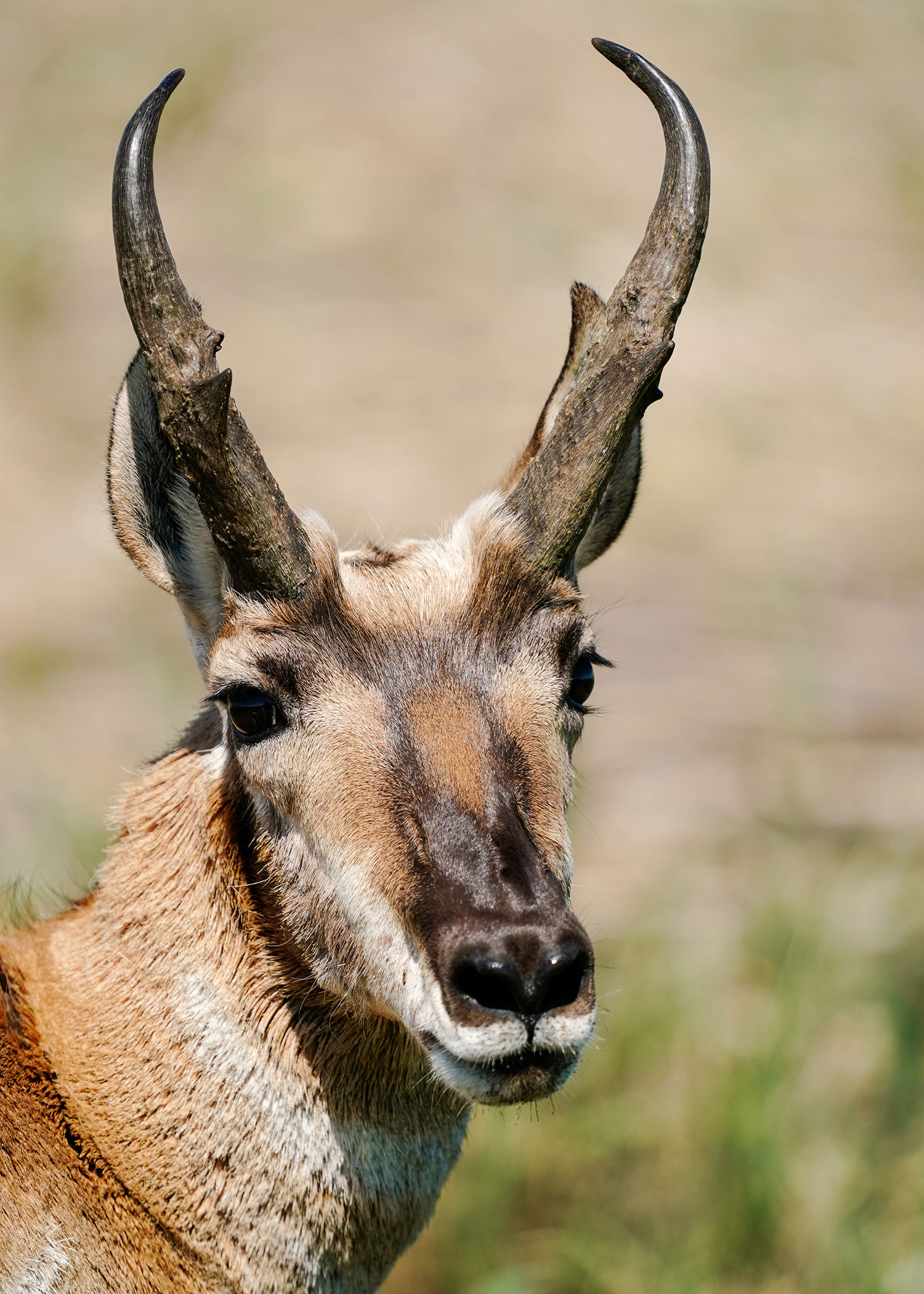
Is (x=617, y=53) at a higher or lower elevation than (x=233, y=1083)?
higher

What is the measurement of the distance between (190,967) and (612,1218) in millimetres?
3834

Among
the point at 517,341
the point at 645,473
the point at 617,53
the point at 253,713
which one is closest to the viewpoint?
the point at 253,713

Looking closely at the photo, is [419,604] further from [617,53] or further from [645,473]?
[645,473]

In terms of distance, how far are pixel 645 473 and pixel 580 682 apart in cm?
1294

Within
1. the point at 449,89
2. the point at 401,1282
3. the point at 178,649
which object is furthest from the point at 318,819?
the point at 449,89

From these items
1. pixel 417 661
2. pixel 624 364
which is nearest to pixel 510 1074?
pixel 417 661

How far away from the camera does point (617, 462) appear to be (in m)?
4.77

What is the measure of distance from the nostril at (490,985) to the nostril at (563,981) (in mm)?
72

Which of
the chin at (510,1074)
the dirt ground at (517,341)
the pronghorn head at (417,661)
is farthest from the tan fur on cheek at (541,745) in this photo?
the dirt ground at (517,341)

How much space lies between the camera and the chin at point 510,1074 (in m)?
3.70

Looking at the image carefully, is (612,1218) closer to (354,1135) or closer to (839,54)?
(354,1135)

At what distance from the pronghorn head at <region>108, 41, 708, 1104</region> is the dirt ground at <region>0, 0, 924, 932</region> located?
3.81 meters

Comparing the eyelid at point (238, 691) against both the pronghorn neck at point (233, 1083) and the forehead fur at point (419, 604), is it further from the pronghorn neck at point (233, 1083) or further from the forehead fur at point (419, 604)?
the pronghorn neck at point (233, 1083)

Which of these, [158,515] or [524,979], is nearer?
[524,979]
